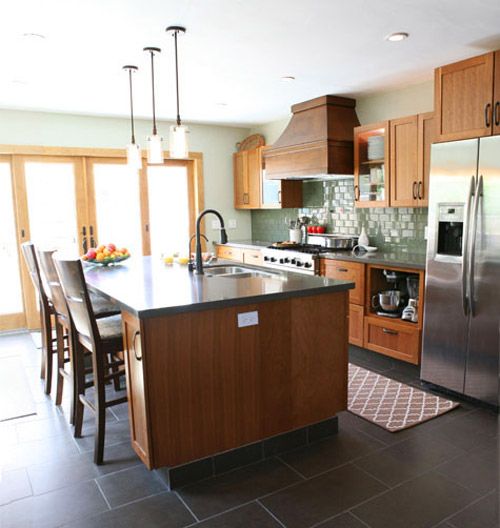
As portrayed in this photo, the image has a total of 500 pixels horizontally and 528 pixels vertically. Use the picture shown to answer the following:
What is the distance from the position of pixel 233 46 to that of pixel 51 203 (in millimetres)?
3153

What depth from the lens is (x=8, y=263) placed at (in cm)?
531

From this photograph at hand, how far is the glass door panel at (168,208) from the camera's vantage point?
600 centimetres

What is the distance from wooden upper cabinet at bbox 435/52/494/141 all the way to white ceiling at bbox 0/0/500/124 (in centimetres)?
20

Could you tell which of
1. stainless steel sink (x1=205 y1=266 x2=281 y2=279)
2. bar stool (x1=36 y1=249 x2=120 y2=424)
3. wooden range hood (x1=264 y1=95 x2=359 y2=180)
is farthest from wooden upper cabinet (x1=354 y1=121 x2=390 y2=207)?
bar stool (x1=36 y1=249 x2=120 y2=424)

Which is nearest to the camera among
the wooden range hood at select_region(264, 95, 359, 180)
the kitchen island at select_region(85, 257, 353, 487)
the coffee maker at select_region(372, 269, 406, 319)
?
the kitchen island at select_region(85, 257, 353, 487)

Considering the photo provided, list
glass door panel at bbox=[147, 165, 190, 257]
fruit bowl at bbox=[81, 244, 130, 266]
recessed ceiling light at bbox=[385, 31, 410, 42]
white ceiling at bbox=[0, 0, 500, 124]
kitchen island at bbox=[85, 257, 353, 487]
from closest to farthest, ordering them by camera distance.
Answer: kitchen island at bbox=[85, 257, 353, 487], white ceiling at bbox=[0, 0, 500, 124], recessed ceiling light at bbox=[385, 31, 410, 42], fruit bowl at bbox=[81, 244, 130, 266], glass door panel at bbox=[147, 165, 190, 257]

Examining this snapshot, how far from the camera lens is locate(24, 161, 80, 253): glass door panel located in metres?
5.28

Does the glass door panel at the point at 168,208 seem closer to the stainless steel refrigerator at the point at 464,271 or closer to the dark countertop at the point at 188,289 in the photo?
the dark countertop at the point at 188,289

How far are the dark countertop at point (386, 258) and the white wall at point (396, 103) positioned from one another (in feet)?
4.36

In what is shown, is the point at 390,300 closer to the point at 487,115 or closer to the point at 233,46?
the point at 487,115

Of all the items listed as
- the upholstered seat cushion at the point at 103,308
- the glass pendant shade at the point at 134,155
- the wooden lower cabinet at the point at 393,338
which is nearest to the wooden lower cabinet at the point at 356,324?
the wooden lower cabinet at the point at 393,338

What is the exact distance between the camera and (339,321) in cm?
270

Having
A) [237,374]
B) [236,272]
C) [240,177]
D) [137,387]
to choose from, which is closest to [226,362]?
[237,374]

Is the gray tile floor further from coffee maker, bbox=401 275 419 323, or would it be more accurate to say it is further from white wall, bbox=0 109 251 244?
white wall, bbox=0 109 251 244
